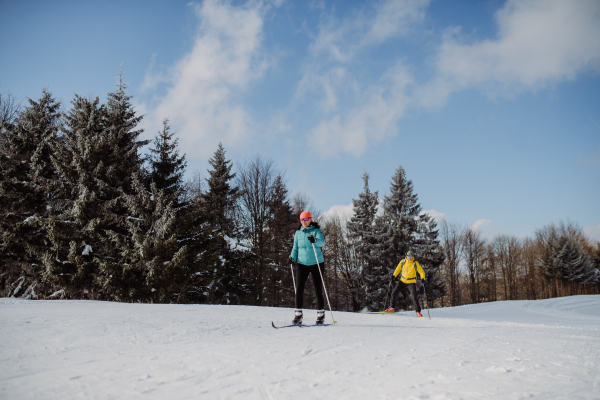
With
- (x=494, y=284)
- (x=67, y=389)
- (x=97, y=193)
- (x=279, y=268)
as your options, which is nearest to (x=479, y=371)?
(x=67, y=389)

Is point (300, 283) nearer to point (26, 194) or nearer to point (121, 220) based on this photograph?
point (121, 220)

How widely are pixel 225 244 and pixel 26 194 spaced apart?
11.4 metres

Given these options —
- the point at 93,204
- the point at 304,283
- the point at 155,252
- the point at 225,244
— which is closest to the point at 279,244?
the point at 225,244

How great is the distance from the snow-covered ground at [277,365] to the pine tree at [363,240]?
24.9m

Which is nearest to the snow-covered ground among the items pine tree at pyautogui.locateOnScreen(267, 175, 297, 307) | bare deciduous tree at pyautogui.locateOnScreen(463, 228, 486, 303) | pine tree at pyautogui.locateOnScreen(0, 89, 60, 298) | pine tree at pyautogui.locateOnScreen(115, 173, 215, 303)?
pine tree at pyautogui.locateOnScreen(115, 173, 215, 303)

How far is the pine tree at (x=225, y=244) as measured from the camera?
21559 mm

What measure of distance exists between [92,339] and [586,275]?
55.8 metres

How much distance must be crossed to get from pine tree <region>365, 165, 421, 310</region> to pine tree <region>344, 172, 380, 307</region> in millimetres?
496

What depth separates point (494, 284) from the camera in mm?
45719

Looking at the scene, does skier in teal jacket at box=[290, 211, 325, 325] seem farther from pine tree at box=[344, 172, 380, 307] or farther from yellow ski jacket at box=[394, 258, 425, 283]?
pine tree at box=[344, 172, 380, 307]

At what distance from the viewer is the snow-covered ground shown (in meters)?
2.11

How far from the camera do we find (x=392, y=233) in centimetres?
2775

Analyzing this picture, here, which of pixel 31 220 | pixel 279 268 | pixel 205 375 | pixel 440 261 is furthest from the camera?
pixel 440 261

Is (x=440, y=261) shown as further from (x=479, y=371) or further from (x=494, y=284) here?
(x=479, y=371)
